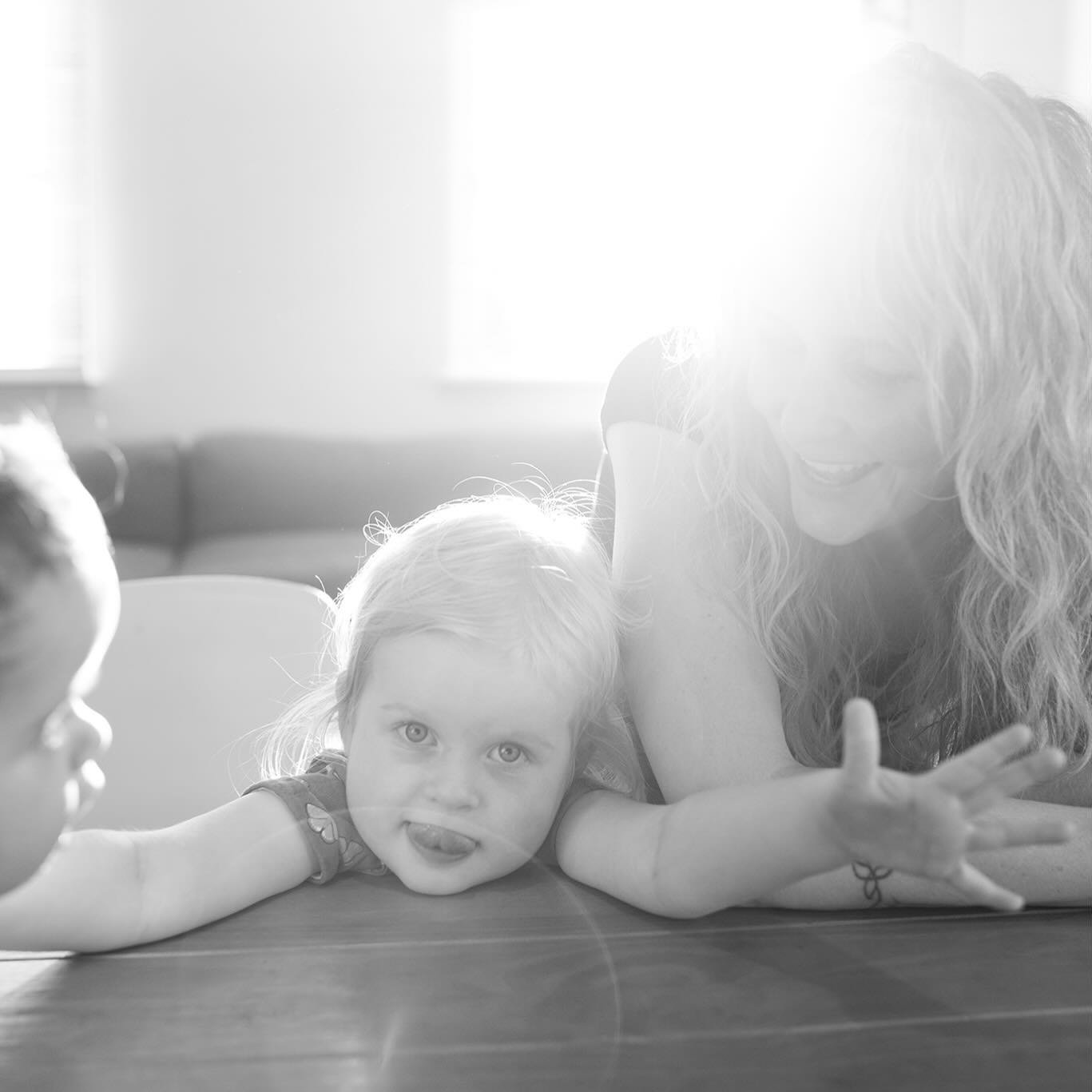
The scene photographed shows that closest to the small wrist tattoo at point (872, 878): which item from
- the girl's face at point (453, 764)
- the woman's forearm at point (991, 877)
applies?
the woman's forearm at point (991, 877)

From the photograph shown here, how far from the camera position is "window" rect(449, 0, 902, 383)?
4.31 m

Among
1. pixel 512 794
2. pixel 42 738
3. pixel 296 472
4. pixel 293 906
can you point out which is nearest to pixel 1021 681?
pixel 512 794

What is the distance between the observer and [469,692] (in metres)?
0.70

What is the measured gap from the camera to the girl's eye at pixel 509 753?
0.72 m

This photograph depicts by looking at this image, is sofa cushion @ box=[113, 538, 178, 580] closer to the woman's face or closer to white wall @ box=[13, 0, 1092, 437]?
white wall @ box=[13, 0, 1092, 437]

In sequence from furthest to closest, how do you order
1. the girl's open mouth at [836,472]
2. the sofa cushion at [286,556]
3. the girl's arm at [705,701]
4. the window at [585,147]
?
the window at [585,147] → the sofa cushion at [286,556] → the girl's open mouth at [836,472] → the girl's arm at [705,701]

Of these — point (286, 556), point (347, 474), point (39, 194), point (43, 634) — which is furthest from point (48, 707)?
point (39, 194)

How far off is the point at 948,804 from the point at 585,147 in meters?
4.20

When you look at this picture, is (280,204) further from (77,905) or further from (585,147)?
(77,905)

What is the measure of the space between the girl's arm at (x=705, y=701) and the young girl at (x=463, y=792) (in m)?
0.03

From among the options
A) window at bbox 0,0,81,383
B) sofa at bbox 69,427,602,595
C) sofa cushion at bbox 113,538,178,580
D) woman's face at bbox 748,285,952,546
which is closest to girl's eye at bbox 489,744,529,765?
woman's face at bbox 748,285,952,546

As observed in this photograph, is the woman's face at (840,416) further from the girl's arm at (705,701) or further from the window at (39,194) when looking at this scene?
the window at (39,194)

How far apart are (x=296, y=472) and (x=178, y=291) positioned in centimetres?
88

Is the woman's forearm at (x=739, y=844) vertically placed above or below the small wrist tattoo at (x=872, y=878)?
above
